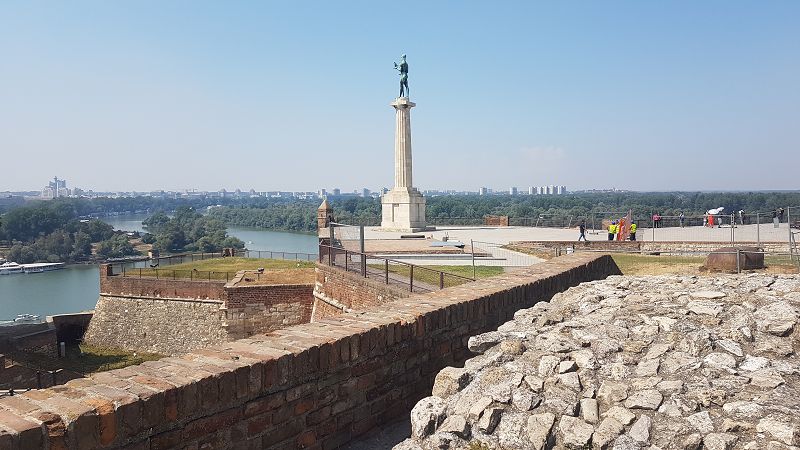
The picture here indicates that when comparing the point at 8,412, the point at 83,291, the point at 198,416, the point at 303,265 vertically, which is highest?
the point at 8,412

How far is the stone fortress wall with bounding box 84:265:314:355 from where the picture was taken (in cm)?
1788

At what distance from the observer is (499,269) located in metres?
13.3

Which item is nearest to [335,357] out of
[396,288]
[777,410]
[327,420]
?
[327,420]

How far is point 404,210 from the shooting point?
30547 millimetres

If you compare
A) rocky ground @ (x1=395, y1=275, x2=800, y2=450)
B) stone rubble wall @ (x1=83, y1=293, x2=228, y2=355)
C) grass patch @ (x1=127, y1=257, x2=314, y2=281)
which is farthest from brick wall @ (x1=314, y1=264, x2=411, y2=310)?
stone rubble wall @ (x1=83, y1=293, x2=228, y2=355)

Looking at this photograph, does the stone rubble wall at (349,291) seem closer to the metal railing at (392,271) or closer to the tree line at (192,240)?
the metal railing at (392,271)

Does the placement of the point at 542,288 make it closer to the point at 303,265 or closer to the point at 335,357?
the point at 335,357

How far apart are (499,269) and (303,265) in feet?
39.1

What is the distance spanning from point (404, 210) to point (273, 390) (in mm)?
27424

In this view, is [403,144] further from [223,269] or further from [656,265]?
[656,265]

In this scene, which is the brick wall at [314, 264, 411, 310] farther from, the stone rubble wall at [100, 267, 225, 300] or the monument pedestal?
the monument pedestal

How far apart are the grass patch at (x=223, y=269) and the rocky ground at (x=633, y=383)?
16173mm

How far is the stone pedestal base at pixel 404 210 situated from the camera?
30.4 metres

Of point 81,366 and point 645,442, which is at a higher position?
point 645,442
